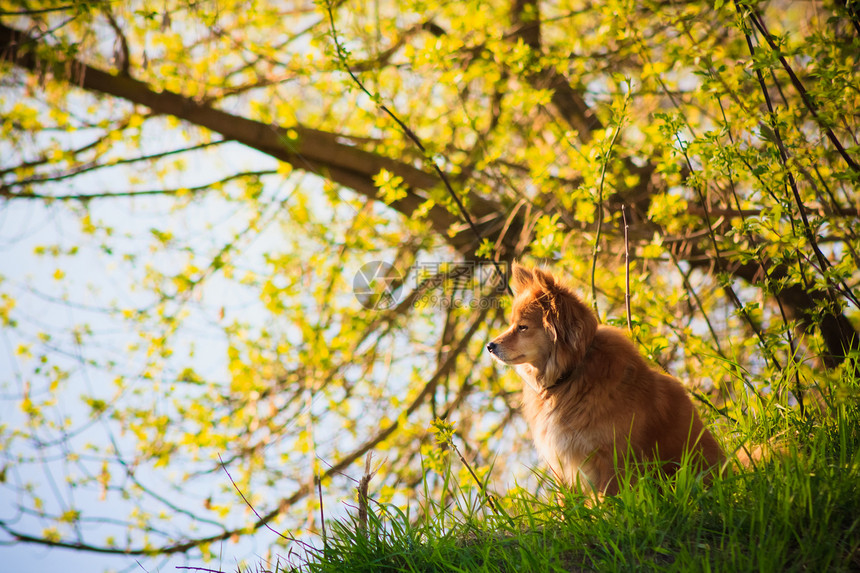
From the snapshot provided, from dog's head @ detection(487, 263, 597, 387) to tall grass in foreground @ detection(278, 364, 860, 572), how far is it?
30.6 inches

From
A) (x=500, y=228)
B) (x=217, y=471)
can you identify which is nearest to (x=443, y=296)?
(x=500, y=228)

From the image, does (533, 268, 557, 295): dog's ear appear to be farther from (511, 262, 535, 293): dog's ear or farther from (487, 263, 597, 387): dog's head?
(511, 262, 535, 293): dog's ear

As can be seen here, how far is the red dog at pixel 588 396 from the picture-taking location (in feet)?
10.4

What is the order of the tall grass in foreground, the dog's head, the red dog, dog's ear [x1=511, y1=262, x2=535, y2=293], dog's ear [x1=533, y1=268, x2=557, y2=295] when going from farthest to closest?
dog's ear [x1=511, y1=262, x2=535, y2=293], dog's ear [x1=533, y1=268, x2=557, y2=295], the dog's head, the red dog, the tall grass in foreground

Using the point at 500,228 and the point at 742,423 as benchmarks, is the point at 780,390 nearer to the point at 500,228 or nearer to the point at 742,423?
the point at 742,423

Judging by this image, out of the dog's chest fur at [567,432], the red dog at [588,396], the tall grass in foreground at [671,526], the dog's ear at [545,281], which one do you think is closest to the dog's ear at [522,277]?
the red dog at [588,396]

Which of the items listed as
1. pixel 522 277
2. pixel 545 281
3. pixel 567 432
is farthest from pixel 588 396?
pixel 522 277

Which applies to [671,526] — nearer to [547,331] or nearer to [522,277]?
[547,331]

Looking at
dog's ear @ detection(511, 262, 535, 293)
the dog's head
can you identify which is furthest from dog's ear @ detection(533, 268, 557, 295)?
dog's ear @ detection(511, 262, 535, 293)

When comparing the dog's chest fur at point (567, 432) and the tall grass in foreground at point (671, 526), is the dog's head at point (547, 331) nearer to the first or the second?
the dog's chest fur at point (567, 432)

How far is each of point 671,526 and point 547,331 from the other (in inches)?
52.4

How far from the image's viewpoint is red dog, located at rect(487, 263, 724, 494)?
3.18 m

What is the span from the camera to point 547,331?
3631mm

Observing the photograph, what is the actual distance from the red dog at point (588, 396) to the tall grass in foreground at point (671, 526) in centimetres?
27
